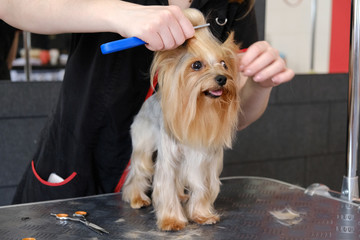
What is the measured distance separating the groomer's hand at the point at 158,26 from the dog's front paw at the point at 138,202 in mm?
423

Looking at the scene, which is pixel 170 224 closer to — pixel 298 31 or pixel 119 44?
pixel 119 44

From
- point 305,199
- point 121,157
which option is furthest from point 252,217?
point 121,157

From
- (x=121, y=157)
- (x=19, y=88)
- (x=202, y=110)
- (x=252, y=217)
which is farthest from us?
(x=19, y=88)

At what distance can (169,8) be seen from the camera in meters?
0.88

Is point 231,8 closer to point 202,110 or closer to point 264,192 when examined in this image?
point 202,110

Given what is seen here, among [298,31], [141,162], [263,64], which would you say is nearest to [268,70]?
[263,64]

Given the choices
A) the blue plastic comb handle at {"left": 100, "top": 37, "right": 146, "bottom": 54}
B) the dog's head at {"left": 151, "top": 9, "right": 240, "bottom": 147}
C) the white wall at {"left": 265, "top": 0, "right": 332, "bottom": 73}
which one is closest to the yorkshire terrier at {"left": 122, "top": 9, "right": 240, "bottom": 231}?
the dog's head at {"left": 151, "top": 9, "right": 240, "bottom": 147}

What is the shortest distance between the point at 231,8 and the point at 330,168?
236 centimetres

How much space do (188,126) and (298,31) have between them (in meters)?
4.07

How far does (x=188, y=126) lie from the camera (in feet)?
3.19

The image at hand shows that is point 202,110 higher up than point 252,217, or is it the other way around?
point 202,110

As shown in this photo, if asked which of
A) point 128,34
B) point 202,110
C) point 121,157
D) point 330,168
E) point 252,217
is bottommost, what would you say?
point 330,168

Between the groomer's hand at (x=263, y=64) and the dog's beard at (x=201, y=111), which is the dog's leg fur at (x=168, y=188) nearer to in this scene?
the dog's beard at (x=201, y=111)

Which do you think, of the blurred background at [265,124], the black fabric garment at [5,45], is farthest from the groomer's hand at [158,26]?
the black fabric garment at [5,45]
